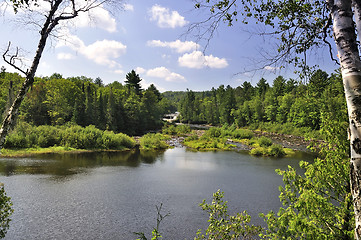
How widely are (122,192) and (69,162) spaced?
13481 millimetres

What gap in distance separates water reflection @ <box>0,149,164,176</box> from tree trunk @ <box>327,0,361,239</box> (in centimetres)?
2534

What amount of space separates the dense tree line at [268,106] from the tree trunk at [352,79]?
1.80 m

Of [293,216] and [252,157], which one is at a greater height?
[293,216]

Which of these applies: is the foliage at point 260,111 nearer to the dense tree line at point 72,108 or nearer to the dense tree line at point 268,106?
the dense tree line at point 268,106

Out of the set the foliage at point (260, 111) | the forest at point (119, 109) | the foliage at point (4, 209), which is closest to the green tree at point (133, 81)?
the forest at point (119, 109)

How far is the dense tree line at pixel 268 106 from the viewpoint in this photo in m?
4.36

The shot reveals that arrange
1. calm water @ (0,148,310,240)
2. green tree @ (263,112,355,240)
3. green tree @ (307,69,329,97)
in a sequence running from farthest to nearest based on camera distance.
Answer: calm water @ (0,148,310,240) → green tree @ (263,112,355,240) → green tree @ (307,69,329,97)

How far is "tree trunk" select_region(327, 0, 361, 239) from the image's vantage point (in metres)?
1.84

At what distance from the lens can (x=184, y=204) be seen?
15.9 m

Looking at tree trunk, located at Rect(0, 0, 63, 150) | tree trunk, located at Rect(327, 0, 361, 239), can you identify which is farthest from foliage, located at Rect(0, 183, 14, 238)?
tree trunk, located at Rect(327, 0, 361, 239)

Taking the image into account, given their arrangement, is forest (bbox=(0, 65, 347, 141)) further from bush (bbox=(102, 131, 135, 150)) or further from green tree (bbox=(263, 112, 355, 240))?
green tree (bbox=(263, 112, 355, 240))

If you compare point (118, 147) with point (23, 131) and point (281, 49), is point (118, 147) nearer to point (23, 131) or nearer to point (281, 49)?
point (23, 131)

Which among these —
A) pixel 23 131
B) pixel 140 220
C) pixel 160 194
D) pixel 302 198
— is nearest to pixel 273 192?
pixel 160 194

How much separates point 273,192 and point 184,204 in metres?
7.73
